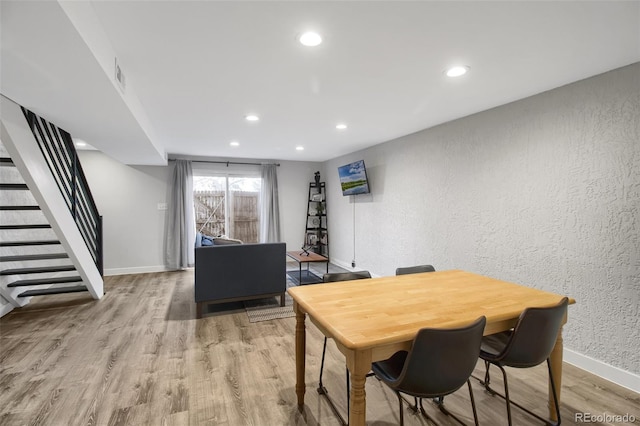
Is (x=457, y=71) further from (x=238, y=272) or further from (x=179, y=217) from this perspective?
(x=179, y=217)

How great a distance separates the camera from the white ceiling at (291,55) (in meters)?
1.49

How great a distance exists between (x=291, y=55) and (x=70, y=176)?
3518 millimetres

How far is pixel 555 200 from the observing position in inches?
99.7

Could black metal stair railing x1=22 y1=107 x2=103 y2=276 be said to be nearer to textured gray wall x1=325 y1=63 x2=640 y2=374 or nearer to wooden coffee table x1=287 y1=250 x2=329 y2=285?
wooden coffee table x1=287 y1=250 x2=329 y2=285

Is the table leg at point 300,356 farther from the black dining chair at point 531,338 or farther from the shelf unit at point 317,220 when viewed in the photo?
the shelf unit at point 317,220

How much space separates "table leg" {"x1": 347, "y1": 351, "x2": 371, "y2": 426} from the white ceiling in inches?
65.4

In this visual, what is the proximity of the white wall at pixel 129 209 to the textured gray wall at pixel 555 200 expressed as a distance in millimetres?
4876

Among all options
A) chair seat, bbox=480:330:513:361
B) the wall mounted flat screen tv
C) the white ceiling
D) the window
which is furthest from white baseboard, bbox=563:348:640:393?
the window

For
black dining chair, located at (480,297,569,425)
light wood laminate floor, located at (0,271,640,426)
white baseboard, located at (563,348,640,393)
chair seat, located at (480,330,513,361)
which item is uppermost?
black dining chair, located at (480,297,569,425)

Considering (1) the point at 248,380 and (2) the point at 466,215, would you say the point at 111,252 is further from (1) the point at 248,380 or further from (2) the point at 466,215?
(2) the point at 466,215

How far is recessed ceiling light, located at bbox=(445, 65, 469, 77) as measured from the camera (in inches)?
84.5

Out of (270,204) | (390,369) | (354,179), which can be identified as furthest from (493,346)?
(270,204)

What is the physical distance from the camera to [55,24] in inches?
52.0
